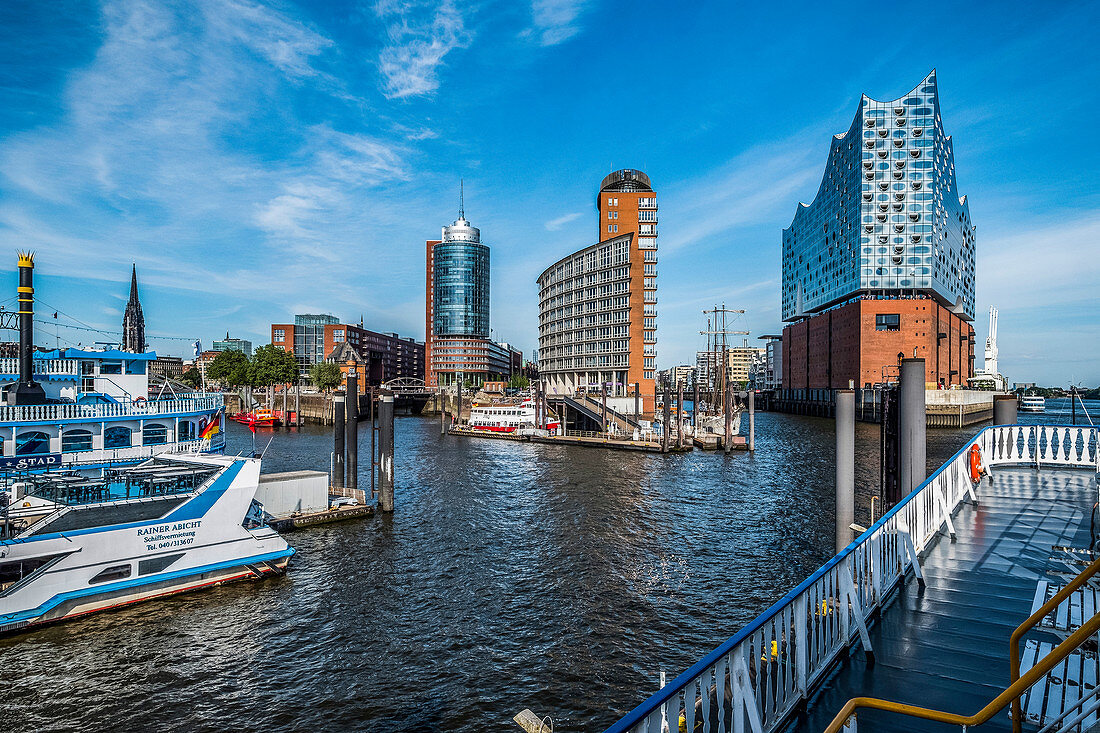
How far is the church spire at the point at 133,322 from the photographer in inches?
4673

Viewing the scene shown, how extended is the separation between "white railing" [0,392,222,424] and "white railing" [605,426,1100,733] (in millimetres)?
24751

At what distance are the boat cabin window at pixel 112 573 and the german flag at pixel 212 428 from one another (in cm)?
1170

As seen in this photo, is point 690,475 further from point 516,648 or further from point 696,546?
point 516,648

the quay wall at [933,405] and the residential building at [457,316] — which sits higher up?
the residential building at [457,316]

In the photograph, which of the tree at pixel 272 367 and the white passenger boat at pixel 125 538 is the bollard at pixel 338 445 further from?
the tree at pixel 272 367

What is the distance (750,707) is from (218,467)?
19681 mm

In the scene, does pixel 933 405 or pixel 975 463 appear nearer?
pixel 975 463

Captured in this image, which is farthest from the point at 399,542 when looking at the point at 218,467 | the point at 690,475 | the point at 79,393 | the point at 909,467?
the point at 690,475

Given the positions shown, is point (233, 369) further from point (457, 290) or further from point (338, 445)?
point (338, 445)

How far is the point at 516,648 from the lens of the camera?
48.9 ft

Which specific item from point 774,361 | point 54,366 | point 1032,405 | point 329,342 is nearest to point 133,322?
point 329,342

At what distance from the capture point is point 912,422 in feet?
37.8

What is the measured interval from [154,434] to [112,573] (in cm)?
1076

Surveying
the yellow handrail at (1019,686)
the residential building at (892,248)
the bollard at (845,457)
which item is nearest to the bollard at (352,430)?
the bollard at (845,457)
